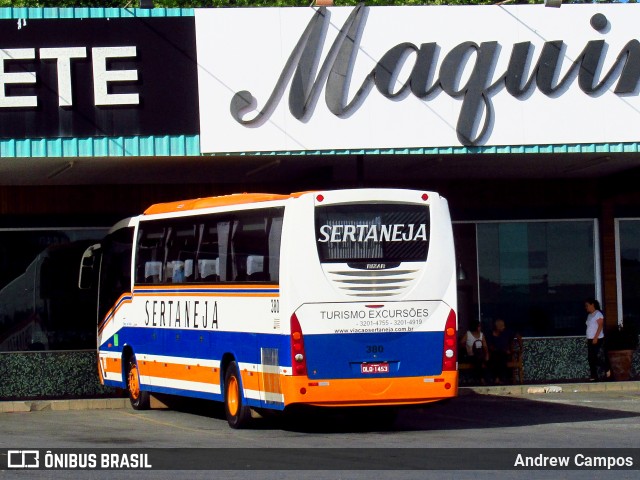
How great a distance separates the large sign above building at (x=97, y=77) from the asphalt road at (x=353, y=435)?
191 inches

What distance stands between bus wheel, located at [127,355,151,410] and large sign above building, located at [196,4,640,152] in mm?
3914

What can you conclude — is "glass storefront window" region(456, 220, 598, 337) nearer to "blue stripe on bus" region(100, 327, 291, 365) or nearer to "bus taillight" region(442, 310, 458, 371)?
"blue stripe on bus" region(100, 327, 291, 365)

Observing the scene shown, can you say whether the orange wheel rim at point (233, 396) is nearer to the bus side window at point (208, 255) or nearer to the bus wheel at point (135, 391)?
the bus side window at point (208, 255)

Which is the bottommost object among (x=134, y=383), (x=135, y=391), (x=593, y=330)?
(x=135, y=391)

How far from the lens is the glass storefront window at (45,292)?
1057 inches

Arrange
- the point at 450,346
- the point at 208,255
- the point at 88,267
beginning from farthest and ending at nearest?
the point at 88,267, the point at 208,255, the point at 450,346

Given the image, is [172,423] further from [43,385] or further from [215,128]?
[43,385]

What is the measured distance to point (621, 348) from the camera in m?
27.7

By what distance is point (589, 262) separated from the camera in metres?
29.3

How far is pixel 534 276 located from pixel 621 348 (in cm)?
244

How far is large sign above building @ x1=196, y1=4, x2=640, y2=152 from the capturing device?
23172 mm

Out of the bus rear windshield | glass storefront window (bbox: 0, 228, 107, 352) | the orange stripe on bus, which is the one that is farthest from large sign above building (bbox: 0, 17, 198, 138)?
the bus rear windshield

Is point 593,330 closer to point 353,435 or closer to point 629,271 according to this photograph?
point 629,271

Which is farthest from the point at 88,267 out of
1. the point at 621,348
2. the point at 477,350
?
the point at 621,348
